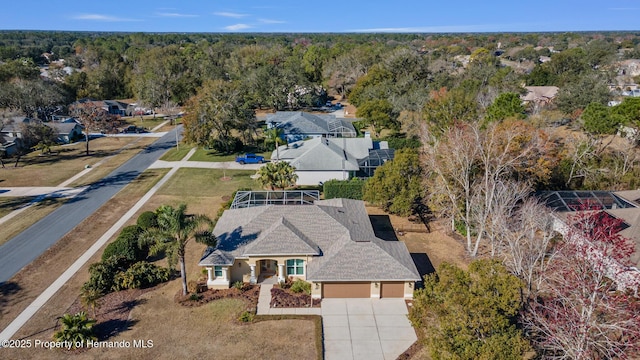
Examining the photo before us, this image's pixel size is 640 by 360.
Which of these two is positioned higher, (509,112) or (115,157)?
(509,112)

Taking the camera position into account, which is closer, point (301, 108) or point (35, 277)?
point (35, 277)

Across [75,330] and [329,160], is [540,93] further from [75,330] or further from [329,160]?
[75,330]

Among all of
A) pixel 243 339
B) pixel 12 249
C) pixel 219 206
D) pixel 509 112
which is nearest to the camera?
pixel 243 339

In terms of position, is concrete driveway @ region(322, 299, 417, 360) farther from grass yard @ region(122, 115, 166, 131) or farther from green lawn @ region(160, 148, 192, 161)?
grass yard @ region(122, 115, 166, 131)

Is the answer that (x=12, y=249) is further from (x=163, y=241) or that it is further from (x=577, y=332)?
(x=577, y=332)

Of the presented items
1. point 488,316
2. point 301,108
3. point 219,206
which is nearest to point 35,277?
point 219,206

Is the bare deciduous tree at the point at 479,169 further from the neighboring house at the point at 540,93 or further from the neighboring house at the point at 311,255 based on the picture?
the neighboring house at the point at 540,93

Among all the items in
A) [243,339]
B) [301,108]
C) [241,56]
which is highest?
[241,56]

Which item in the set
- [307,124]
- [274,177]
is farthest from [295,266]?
[307,124]
